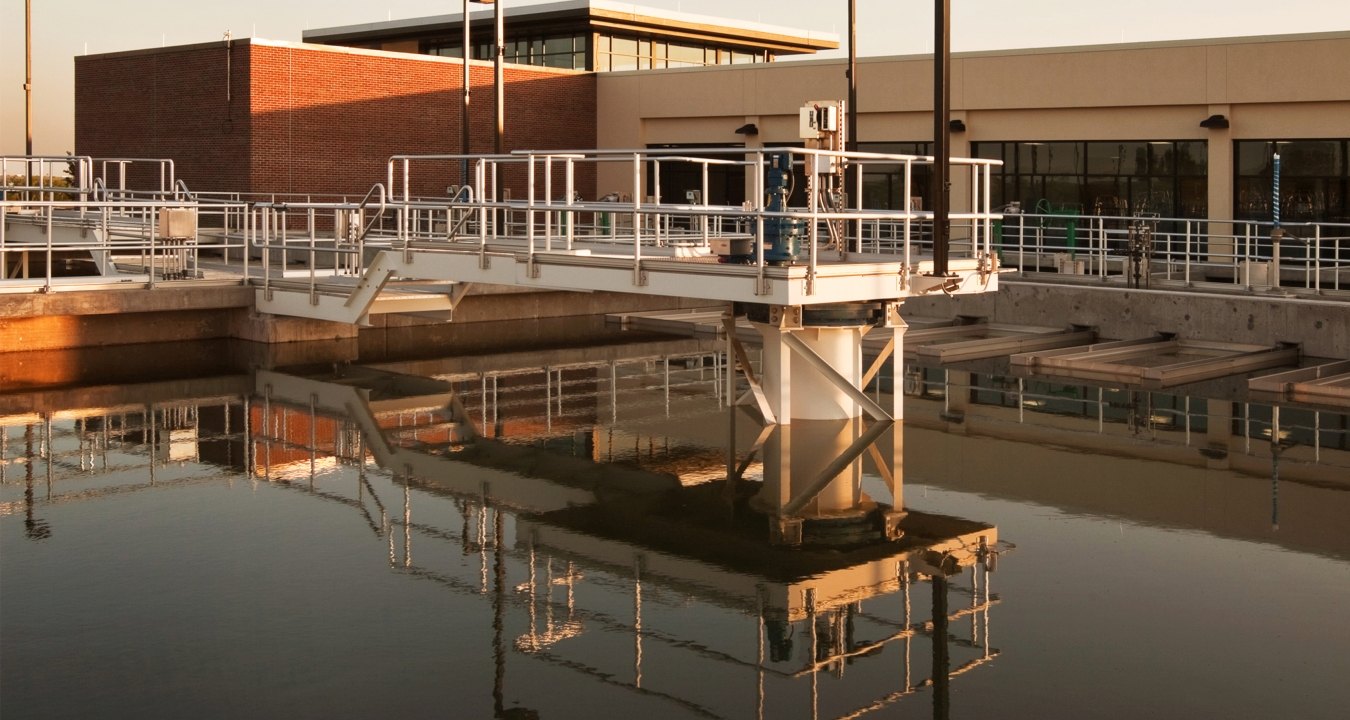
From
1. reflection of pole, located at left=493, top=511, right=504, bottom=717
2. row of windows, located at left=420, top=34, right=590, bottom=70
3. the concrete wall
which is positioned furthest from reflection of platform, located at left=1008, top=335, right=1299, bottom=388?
row of windows, located at left=420, top=34, right=590, bottom=70

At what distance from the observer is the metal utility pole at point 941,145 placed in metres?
15.0

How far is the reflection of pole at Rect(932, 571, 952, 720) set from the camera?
750cm

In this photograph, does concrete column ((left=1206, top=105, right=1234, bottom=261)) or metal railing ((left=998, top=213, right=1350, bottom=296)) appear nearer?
metal railing ((left=998, top=213, right=1350, bottom=296))

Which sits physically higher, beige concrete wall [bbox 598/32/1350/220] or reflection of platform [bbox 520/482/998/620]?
beige concrete wall [bbox 598/32/1350/220]

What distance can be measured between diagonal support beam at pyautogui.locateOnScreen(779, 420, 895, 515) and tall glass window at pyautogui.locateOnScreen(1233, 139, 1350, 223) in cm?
1834

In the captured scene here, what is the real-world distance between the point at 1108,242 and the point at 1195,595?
2538cm

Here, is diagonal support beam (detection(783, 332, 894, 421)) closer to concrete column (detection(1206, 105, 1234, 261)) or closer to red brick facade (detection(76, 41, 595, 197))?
concrete column (detection(1206, 105, 1234, 261))

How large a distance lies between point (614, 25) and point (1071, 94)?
1702cm

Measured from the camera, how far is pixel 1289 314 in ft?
69.0

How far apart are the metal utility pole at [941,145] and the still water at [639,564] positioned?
71.7 inches

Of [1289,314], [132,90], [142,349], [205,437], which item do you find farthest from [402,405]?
[132,90]

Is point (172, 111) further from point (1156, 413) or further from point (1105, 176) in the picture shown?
point (1156, 413)

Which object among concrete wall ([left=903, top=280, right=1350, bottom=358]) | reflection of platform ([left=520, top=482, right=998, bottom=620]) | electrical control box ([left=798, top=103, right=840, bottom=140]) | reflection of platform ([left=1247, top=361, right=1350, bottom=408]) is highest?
electrical control box ([left=798, top=103, right=840, bottom=140])

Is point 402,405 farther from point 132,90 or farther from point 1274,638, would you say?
point 132,90
